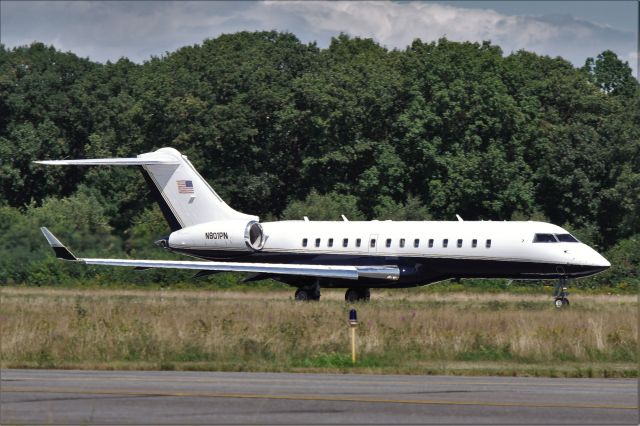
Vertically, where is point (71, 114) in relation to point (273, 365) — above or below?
above

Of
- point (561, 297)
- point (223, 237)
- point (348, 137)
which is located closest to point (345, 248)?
point (223, 237)

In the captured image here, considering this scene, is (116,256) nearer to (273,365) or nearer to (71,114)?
(273,365)

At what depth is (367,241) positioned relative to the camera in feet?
141

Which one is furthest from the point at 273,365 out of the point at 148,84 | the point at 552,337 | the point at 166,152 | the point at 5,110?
the point at 5,110

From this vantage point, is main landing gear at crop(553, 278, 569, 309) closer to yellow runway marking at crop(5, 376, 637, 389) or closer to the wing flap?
the wing flap

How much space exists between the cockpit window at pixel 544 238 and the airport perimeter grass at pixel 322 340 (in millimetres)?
5544

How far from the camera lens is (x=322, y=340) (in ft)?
89.2

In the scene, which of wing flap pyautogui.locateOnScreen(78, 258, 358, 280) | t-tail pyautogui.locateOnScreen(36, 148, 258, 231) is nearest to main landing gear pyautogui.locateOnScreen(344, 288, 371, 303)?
wing flap pyautogui.locateOnScreen(78, 258, 358, 280)

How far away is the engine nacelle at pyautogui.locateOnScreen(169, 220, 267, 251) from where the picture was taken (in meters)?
44.1

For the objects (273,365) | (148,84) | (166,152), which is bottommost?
(273,365)

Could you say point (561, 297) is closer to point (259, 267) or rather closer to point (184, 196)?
point (259, 267)

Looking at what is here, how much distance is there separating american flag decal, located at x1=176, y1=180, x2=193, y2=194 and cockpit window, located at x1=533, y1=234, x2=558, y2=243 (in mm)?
12702

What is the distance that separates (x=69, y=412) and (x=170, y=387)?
10.5 ft

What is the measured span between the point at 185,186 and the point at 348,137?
90.3ft
